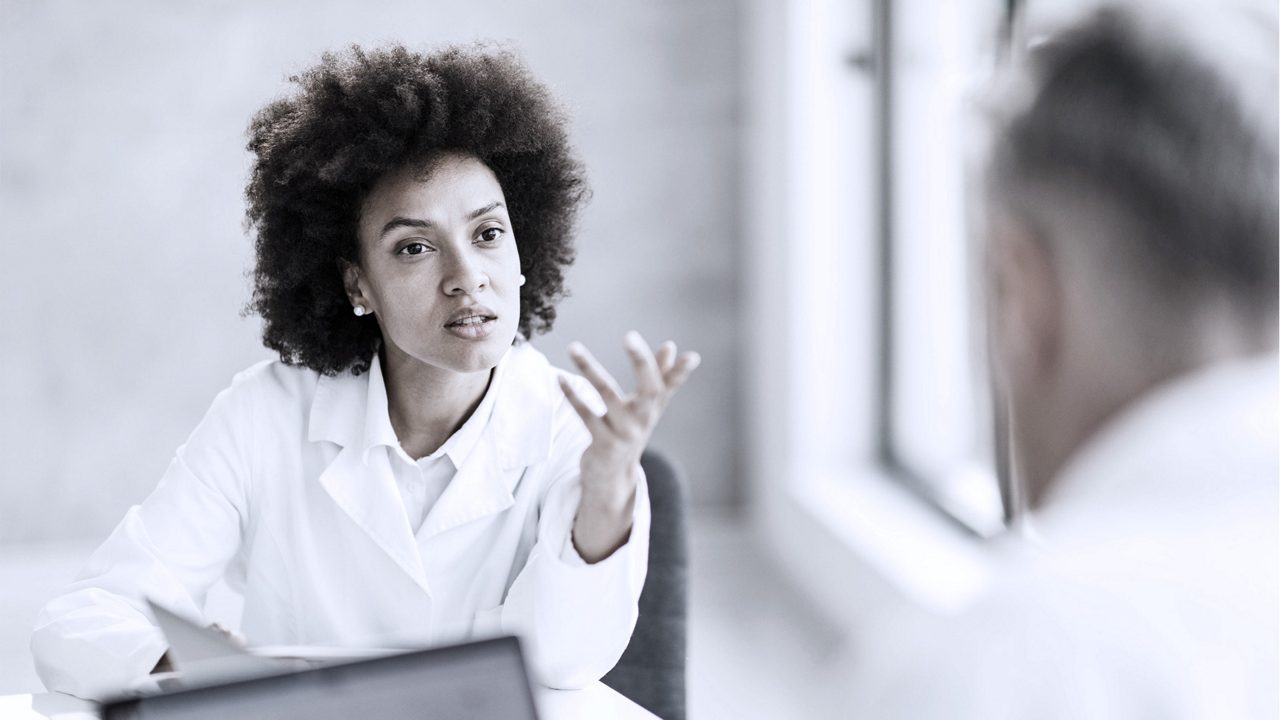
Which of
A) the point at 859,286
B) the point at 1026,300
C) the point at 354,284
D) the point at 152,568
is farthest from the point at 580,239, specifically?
the point at 1026,300

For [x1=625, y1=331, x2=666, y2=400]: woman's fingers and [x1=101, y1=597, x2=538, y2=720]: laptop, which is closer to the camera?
[x1=101, y1=597, x2=538, y2=720]: laptop

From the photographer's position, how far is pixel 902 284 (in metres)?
3.23

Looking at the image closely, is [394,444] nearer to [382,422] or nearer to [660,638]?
[382,422]

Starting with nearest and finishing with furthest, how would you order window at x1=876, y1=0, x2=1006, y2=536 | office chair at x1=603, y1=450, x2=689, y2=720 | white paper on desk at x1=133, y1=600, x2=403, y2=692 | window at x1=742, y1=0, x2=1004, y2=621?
white paper on desk at x1=133, y1=600, x2=403, y2=692, office chair at x1=603, y1=450, x2=689, y2=720, window at x1=876, y1=0, x2=1006, y2=536, window at x1=742, y1=0, x2=1004, y2=621

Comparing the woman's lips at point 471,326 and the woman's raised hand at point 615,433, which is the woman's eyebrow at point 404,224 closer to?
the woman's lips at point 471,326

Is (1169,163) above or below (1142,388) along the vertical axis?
above

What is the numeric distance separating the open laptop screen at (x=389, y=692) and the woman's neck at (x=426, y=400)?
1.78ft

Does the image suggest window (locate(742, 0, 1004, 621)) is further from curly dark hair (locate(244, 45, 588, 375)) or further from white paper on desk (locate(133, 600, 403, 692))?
white paper on desk (locate(133, 600, 403, 692))

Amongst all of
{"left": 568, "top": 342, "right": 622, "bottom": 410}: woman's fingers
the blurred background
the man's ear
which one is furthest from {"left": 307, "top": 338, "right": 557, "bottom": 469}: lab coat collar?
the blurred background

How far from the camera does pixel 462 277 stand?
127 centimetres

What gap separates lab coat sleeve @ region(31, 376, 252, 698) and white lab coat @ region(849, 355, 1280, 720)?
921 mm

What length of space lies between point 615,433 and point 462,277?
307 mm

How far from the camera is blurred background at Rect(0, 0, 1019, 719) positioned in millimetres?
3195

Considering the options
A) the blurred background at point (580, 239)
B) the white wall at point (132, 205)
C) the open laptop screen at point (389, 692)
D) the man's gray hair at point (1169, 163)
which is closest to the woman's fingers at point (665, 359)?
the open laptop screen at point (389, 692)
